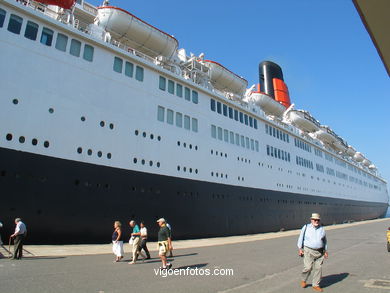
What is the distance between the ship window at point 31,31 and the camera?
31.4ft

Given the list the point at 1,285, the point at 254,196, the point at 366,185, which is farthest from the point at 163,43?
the point at 366,185

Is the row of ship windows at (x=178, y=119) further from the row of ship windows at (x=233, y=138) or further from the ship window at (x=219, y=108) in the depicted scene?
the ship window at (x=219, y=108)

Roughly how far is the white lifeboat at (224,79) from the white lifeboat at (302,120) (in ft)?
36.7

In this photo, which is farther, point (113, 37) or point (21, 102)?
point (113, 37)

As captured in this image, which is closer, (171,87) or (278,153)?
(171,87)

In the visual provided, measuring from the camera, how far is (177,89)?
14.5 metres

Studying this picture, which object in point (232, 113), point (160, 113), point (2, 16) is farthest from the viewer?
point (232, 113)

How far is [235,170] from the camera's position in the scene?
662 inches

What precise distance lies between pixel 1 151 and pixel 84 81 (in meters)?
4.05

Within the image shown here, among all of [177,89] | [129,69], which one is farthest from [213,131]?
[129,69]

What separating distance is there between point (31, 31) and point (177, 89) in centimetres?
705

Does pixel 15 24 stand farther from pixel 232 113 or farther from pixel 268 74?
pixel 268 74

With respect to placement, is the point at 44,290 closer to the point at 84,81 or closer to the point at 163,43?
the point at 84,81

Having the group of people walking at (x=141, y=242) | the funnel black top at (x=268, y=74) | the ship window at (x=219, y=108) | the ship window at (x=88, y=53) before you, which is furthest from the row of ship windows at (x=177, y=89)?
the funnel black top at (x=268, y=74)
